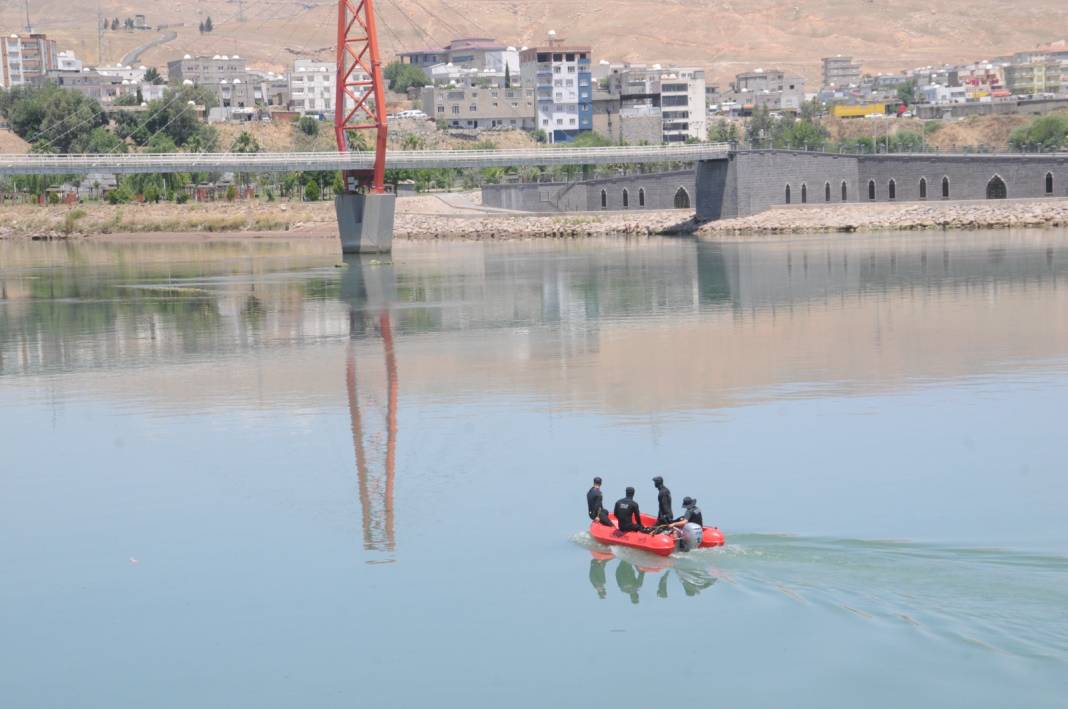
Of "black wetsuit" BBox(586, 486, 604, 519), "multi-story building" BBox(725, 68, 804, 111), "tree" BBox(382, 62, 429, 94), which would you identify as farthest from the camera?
"multi-story building" BBox(725, 68, 804, 111)

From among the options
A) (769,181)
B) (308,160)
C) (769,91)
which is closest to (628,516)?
(308,160)

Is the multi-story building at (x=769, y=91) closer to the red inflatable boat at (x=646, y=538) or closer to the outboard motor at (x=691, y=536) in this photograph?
the red inflatable boat at (x=646, y=538)

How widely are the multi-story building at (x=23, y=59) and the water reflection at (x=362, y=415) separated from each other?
135 metres

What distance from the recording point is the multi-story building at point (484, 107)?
136m

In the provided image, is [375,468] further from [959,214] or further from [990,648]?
[959,214]

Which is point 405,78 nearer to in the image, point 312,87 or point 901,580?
point 312,87

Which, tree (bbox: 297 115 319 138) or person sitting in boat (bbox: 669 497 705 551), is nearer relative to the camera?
person sitting in boat (bbox: 669 497 705 551)

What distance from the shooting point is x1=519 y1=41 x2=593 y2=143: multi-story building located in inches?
5335

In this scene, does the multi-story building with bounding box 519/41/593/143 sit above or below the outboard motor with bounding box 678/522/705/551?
above

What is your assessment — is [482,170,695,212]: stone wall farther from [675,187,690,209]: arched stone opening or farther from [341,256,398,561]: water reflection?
[341,256,398,561]: water reflection

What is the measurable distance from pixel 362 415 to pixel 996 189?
56681 millimetres

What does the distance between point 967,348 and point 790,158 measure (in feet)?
154

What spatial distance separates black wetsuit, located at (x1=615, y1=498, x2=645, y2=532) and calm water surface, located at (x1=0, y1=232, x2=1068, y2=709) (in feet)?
1.02

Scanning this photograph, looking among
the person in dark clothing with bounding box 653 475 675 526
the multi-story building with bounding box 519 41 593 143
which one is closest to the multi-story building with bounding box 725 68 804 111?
the multi-story building with bounding box 519 41 593 143
